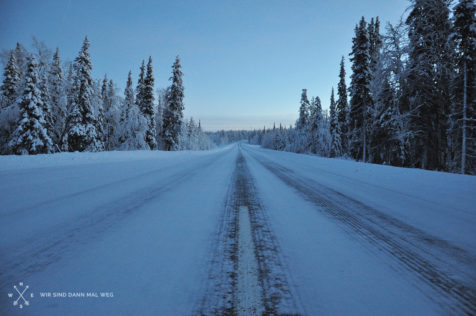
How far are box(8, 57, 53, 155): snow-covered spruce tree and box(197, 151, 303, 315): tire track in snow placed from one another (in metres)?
27.4

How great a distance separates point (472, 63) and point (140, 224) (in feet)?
79.4

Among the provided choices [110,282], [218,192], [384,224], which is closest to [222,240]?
[110,282]

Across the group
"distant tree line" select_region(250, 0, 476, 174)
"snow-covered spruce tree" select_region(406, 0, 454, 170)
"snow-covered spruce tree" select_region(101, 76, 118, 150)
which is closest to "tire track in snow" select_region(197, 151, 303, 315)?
"distant tree line" select_region(250, 0, 476, 174)

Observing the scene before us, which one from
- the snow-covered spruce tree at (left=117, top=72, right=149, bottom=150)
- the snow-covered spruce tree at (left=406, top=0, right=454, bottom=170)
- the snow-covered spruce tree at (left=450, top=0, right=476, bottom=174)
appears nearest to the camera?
the snow-covered spruce tree at (left=450, top=0, right=476, bottom=174)

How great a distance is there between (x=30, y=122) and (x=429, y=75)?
116 ft

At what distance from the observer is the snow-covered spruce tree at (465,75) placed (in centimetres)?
1681

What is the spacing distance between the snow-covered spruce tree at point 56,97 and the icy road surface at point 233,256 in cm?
3010

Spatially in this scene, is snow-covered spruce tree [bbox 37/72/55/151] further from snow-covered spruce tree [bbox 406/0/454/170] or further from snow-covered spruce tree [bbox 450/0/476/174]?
snow-covered spruce tree [bbox 450/0/476/174]

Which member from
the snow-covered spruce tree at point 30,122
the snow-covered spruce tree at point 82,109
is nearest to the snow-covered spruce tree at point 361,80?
the snow-covered spruce tree at point 82,109

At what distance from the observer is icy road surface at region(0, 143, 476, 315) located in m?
1.56

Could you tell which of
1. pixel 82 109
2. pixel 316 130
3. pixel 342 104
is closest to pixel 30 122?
pixel 82 109

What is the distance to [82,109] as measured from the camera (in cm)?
2780

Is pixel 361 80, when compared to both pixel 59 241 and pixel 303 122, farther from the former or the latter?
pixel 303 122

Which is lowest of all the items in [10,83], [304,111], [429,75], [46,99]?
[46,99]
